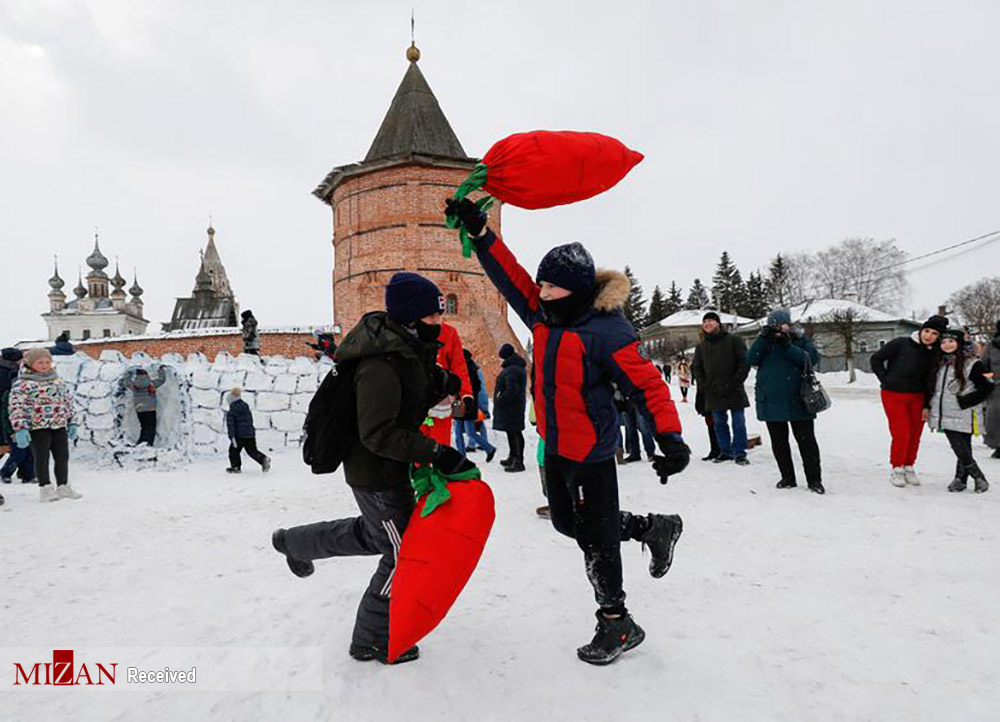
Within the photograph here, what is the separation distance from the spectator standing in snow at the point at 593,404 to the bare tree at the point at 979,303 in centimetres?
5882

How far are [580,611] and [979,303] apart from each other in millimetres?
69853

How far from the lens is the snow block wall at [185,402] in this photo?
966cm

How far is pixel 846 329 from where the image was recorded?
37.9 meters

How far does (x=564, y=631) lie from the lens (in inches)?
122

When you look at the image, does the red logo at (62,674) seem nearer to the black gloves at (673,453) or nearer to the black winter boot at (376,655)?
the black winter boot at (376,655)

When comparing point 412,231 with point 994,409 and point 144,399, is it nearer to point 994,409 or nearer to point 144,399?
point 144,399

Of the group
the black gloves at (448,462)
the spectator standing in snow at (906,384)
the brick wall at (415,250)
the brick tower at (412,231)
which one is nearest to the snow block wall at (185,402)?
the black gloves at (448,462)

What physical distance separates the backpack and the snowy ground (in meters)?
1.00

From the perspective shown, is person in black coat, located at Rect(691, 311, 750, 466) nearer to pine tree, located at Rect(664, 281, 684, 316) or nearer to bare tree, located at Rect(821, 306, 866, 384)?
bare tree, located at Rect(821, 306, 866, 384)

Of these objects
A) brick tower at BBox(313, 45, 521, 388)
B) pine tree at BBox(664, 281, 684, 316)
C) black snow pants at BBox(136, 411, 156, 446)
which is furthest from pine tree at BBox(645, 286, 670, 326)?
black snow pants at BBox(136, 411, 156, 446)

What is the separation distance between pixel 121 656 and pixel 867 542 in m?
4.97

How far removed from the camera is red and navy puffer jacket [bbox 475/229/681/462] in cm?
280

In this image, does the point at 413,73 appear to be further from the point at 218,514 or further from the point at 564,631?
the point at 564,631

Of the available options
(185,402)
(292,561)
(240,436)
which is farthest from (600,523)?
(185,402)
